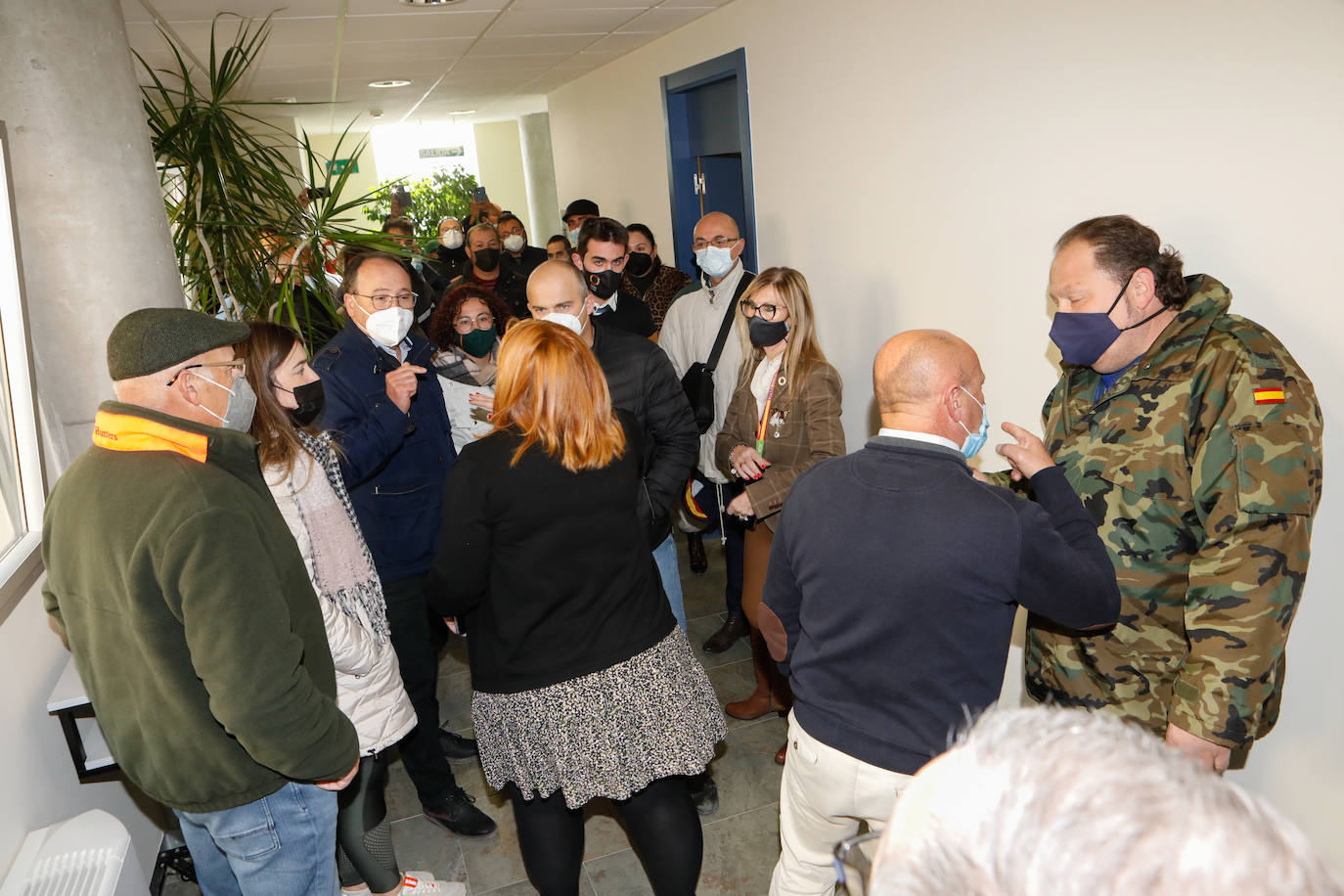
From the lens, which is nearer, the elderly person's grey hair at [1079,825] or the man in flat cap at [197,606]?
the elderly person's grey hair at [1079,825]

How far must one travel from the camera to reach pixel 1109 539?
1.80 metres

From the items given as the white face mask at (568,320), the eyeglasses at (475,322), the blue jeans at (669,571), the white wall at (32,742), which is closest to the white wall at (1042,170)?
the blue jeans at (669,571)

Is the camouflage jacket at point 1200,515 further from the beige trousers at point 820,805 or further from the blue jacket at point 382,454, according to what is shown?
the blue jacket at point 382,454

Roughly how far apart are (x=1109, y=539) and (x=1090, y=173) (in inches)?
42.8

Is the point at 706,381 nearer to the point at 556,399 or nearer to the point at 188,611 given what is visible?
the point at 556,399

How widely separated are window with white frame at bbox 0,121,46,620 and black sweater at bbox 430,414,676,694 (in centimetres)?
113

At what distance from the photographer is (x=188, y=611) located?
1384mm

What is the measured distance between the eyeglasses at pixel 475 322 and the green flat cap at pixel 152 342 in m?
1.47

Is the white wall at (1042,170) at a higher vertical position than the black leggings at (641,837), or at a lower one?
higher

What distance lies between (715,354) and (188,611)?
230 centimetres

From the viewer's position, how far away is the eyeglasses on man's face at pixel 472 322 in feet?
9.84

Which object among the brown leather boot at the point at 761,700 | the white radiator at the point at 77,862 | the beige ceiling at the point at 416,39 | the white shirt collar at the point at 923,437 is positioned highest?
the beige ceiling at the point at 416,39

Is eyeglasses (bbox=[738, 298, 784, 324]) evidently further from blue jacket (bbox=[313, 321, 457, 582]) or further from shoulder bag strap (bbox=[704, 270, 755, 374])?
blue jacket (bbox=[313, 321, 457, 582])

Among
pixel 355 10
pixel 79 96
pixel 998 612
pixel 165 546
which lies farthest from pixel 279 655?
pixel 355 10
